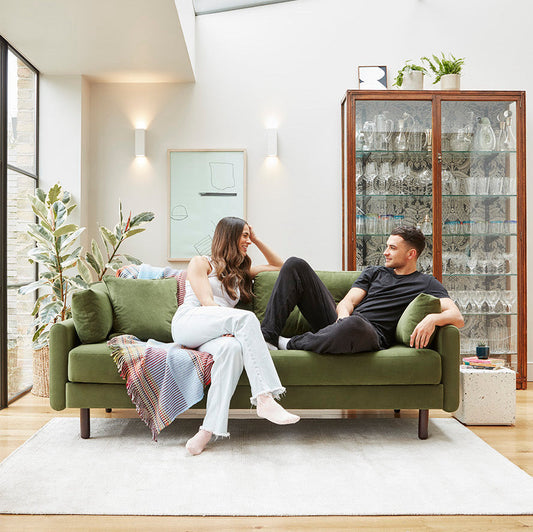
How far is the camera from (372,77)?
4168mm

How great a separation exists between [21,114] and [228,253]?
1950 mm

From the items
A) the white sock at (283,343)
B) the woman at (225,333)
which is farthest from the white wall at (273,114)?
the white sock at (283,343)

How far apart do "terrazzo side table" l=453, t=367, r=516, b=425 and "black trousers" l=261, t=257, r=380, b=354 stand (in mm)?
702

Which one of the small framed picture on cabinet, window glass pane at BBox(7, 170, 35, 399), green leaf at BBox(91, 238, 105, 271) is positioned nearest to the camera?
window glass pane at BBox(7, 170, 35, 399)

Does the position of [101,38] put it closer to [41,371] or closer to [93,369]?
[93,369]

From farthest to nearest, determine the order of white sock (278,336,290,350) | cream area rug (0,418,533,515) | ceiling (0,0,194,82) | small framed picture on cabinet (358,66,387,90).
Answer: small framed picture on cabinet (358,66,387,90), ceiling (0,0,194,82), white sock (278,336,290,350), cream area rug (0,418,533,515)

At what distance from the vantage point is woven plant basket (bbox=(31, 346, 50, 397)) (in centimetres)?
365

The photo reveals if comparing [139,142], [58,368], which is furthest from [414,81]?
[58,368]

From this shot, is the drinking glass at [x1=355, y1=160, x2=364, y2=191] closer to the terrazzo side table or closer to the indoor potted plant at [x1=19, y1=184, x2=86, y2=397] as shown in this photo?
the terrazzo side table

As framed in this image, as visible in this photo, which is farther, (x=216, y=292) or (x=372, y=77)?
(x=372, y=77)

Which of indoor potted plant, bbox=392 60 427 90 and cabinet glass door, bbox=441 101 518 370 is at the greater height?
indoor potted plant, bbox=392 60 427 90

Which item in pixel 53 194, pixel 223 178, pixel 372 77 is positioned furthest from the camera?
pixel 223 178

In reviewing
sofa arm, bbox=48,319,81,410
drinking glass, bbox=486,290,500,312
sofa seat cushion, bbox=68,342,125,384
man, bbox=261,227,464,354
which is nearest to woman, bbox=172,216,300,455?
man, bbox=261,227,464,354

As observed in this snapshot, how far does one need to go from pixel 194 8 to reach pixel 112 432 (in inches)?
124
